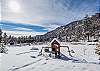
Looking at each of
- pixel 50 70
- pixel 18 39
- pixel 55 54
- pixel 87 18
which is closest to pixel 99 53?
pixel 55 54

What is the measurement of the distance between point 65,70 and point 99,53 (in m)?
12.3

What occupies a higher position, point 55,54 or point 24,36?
point 24,36

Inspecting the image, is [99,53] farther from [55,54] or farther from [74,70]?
[74,70]

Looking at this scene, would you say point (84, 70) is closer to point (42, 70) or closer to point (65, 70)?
point (65, 70)

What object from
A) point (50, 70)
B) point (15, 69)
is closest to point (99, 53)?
point (50, 70)

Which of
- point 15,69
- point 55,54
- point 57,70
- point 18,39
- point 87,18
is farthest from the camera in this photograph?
point 18,39

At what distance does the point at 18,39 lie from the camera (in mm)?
108375

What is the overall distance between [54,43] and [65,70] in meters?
11.7

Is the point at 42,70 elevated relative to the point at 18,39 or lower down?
lower down

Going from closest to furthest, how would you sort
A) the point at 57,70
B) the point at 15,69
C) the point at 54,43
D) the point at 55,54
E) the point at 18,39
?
the point at 15,69 < the point at 57,70 < the point at 55,54 < the point at 54,43 < the point at 18,39

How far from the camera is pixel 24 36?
111 m

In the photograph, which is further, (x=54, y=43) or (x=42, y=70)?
(x=54, y=43)

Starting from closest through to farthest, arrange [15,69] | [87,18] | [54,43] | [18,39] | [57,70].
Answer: [15,69] < [57,70] < [54,43] < [87,18] < [18,39]

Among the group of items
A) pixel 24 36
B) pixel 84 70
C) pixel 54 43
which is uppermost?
pixel 24 36
